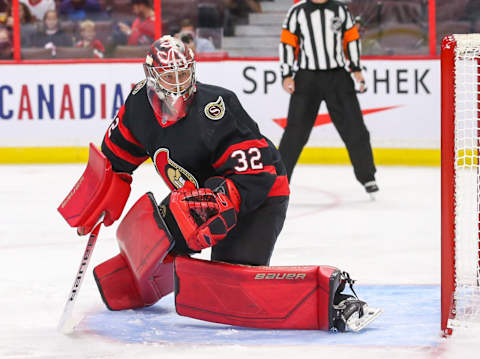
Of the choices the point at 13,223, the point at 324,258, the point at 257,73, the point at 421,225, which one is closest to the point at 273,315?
the point at 324,258

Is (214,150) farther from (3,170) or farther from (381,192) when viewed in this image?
(3,170)

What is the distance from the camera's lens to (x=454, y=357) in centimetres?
251

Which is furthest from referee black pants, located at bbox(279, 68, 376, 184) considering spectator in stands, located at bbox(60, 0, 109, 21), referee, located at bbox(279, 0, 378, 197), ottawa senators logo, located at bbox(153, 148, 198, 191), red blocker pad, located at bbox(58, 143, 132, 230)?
red blocker pad, located at bbox(58, 143, 132, 230)

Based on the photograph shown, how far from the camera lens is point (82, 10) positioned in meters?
7.23

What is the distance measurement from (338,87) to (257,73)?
1268 mm

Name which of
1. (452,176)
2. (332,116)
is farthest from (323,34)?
(452,176)

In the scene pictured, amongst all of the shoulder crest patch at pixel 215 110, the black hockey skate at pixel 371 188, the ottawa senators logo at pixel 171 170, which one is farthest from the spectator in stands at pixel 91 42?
the shoulder crest patch at pixel 215 110

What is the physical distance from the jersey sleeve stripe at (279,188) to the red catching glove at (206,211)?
0.22 meters

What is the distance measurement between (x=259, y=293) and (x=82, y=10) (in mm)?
4885

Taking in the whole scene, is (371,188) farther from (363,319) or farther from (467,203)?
(363,319)

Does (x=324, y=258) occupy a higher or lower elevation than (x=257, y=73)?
lower

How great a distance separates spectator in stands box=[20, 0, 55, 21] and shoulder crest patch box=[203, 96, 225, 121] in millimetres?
4668

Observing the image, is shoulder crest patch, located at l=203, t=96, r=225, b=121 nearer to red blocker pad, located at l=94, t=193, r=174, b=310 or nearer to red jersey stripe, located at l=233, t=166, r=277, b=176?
red jersey stripe, located at l=233, t=166, r=277, b=176

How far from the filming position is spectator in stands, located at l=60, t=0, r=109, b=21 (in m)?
7.21
